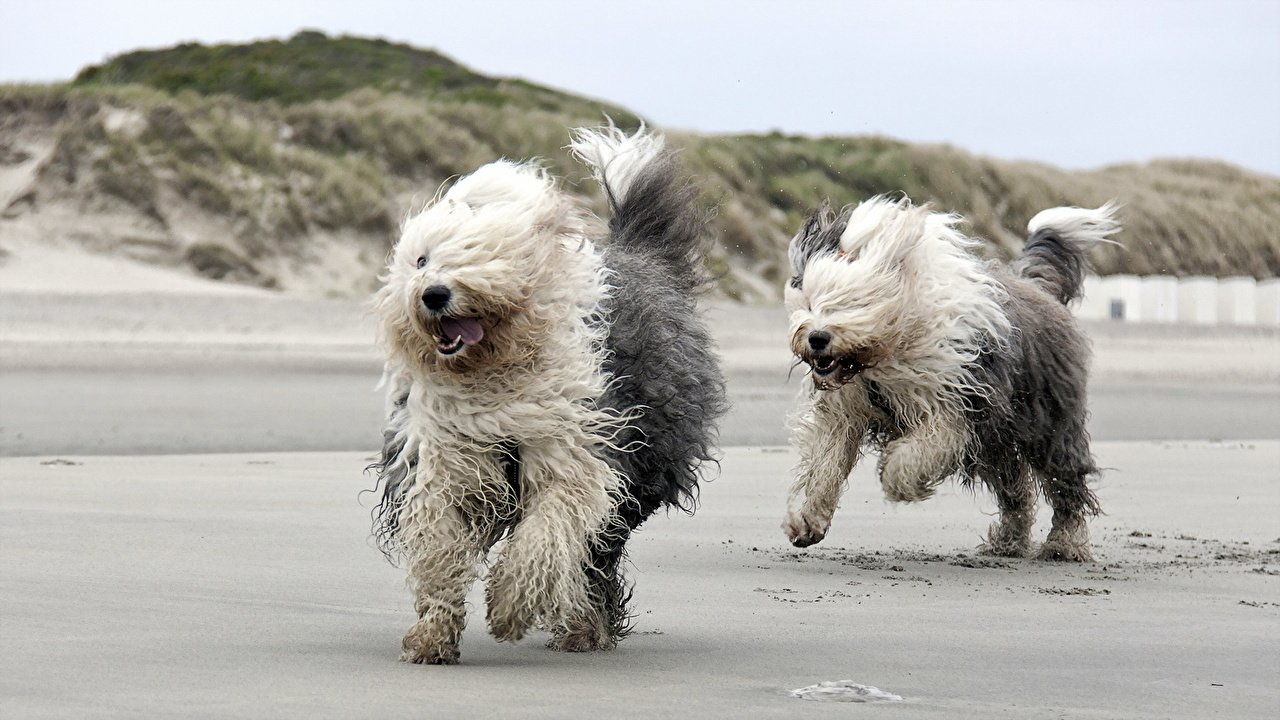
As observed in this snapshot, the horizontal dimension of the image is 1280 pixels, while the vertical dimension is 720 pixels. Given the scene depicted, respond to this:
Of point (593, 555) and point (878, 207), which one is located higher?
point (878, 207)

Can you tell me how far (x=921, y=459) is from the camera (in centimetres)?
703

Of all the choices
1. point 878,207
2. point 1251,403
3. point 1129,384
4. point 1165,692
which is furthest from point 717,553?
point 1129,384

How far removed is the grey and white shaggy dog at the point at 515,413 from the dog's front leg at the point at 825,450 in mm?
1645

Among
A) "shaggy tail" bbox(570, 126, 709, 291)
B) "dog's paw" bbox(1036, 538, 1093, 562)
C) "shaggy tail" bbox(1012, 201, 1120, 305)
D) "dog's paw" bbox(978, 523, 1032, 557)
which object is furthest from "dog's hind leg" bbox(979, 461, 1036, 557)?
"shaggy tail" bbox(570, 126, 709, 291)

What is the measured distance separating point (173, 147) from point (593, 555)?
22.1m

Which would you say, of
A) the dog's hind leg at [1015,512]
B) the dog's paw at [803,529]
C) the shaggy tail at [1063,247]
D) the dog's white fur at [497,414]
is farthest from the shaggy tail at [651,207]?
the shaggy tail at [1063,247]

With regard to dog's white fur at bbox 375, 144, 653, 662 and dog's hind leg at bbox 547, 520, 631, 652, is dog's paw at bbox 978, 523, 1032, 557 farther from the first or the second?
dog's white fur at bbox 375, 144, 653, 662

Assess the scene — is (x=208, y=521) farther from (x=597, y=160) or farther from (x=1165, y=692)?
(x=1165, y=692)

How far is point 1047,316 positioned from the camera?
26.0ft

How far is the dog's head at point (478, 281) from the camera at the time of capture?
4859 millimetres

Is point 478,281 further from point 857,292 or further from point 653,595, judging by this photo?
point 857,292

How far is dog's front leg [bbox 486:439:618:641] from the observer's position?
5.02 meters

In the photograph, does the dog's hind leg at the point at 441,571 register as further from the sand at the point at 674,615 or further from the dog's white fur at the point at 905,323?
the dog's white fur at the point at 905,323

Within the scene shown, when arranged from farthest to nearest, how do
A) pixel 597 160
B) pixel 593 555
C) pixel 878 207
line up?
pixel 878 207
pixel 597 160
pixel 593 555
